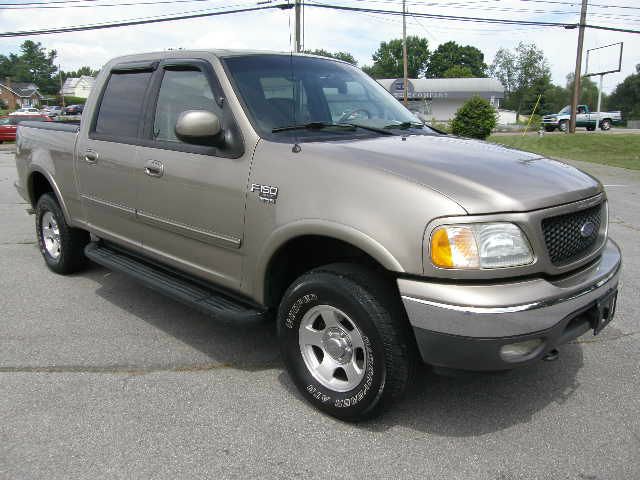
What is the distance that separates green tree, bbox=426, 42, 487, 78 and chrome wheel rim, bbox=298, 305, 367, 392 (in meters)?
117

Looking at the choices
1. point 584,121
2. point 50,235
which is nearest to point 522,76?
point 584,121

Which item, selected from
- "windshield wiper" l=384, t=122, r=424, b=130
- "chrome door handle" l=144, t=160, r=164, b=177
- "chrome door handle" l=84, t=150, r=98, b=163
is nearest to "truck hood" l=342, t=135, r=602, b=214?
"windshield wiper" l=384, t=122, r=424, b=130

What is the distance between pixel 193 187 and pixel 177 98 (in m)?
0.76

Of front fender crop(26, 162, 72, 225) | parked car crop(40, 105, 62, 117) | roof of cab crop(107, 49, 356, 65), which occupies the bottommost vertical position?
parked car crop(40, 105, 62, 117)

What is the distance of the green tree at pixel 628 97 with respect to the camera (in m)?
88.8

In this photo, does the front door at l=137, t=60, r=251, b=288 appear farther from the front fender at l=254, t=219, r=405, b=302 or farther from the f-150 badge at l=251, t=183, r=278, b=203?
the front fender at l=254, t=219, r=405, b=302

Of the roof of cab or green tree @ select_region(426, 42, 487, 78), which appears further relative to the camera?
green tree @ select_region(426, 42, 487, 78)

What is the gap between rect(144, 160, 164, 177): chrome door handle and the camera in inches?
150

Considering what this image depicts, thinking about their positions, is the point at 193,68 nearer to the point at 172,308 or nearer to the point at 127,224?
the point at 127,224

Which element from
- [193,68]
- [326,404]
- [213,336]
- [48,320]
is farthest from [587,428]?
[48,320]

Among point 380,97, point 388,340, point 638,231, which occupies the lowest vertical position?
point 638,231

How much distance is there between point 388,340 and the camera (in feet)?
8.96

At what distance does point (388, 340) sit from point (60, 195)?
12.2ft

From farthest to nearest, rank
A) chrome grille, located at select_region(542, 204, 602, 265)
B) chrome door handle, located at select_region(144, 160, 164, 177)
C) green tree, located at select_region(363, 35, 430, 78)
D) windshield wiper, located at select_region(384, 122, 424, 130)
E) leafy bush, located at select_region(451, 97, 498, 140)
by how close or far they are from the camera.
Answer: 1. green tree, located at select_region(363, 35, 430, 78)
2. leafy bush, located at select_region(451, 97, 498, 140)
3. windshield wiper, located at select_region(384, 122, 424, 130)
4. chrome door handle, located at select_region(144, 160, 164, 177)
5. chrome grille, located at select_region(542, 204, 602, 265)
